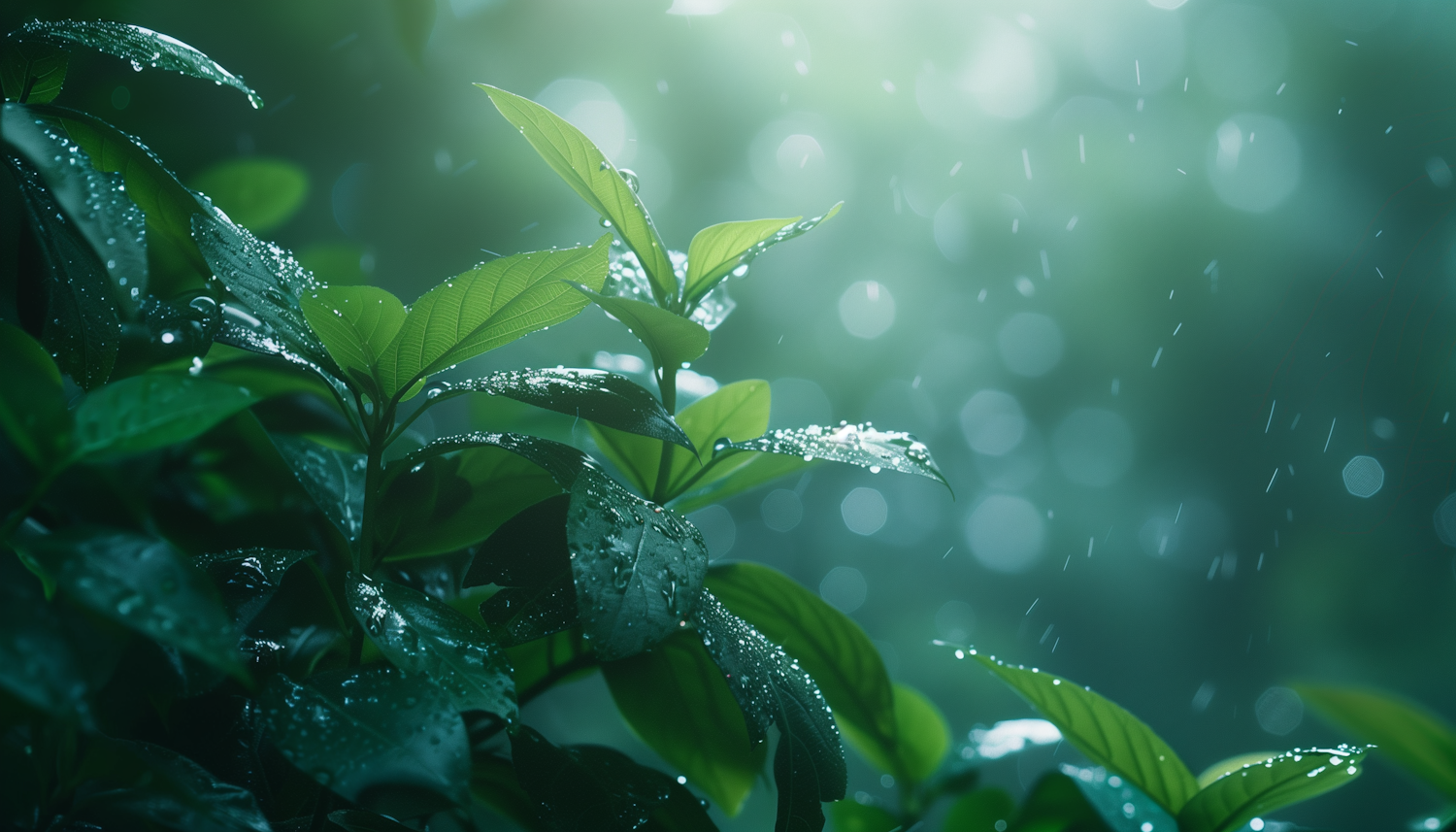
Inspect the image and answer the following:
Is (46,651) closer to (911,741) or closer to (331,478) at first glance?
(331,478)

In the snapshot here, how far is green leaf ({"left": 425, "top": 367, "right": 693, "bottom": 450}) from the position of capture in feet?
0.97

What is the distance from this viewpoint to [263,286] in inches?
11.2

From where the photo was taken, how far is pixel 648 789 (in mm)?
342

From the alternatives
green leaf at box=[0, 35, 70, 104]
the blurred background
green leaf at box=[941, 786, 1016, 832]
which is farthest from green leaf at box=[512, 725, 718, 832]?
the blurred background

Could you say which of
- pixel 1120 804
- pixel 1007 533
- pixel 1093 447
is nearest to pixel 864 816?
pixel 1120 804

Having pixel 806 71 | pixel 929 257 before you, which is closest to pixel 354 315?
pixel 806 71

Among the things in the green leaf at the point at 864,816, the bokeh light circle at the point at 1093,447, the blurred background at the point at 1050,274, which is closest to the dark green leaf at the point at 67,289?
the green leaf at the point at 864,816

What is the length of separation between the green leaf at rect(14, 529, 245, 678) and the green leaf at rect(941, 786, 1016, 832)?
52 cm

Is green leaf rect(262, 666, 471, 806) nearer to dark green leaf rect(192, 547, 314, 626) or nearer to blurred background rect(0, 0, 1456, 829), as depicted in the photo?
dark green leaf rect(192, 547, 314, 626)

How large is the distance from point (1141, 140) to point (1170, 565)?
0.88 metres

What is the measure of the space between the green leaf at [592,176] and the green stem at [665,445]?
0.05 m

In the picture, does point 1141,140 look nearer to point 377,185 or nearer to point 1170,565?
point 1170,565

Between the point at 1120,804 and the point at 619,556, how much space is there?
34 centimetres

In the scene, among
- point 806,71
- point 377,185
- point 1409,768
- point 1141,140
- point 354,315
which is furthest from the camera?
point 1141,140
